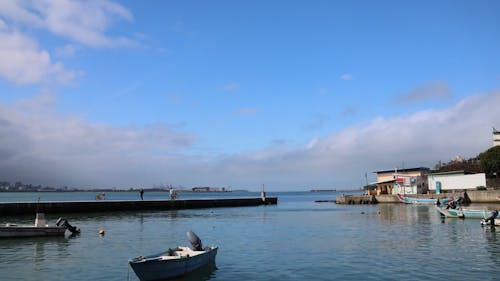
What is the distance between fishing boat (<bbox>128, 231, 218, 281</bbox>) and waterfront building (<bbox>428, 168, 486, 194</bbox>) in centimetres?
7198

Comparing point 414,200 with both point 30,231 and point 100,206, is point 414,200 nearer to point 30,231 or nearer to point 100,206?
point 100,206

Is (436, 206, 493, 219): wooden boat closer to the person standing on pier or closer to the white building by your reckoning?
the white building

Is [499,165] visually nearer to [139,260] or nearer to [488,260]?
[488,260]

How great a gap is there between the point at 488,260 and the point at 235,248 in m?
14.6

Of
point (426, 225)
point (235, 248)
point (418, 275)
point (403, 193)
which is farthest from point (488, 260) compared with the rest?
point (403, 193)

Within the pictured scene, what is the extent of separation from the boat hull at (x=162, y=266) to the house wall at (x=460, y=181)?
73456mm

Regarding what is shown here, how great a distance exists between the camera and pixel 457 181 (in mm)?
81500

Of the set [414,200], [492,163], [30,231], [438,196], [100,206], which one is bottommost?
[30,231]

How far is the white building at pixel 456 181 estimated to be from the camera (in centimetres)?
7888

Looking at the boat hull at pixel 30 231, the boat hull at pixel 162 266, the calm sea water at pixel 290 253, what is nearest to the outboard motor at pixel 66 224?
the boat hull at pixel 30 231

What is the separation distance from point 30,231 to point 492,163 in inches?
3443

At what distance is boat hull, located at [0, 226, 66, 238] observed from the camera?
32.7 metres

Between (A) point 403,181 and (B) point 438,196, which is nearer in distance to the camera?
(B) point 438,196

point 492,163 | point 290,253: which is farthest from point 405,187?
point 290,253
